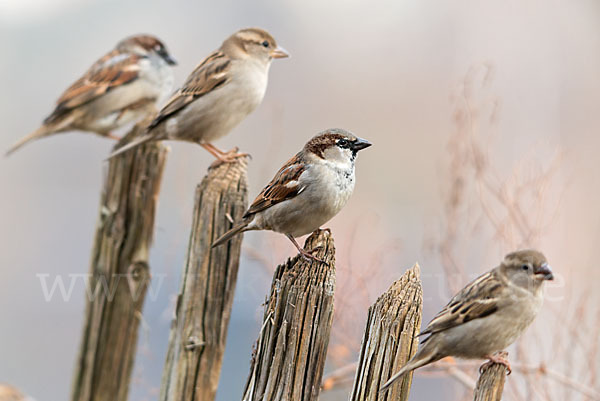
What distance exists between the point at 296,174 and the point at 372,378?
906 mm

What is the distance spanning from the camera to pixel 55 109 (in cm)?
409

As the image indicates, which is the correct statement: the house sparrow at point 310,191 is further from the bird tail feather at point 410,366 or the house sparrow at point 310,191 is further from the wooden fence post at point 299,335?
the bird tail feather at point 410,366

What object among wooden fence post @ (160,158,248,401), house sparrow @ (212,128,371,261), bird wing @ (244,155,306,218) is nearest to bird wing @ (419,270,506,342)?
house sparrow @ (212,128,371,261)

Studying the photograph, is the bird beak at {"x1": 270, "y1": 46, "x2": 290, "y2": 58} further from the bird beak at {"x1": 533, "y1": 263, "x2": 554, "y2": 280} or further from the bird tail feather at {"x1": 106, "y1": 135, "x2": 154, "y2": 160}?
the bird beak at {"x1": 533, "y1": 263, "x2": 554, "y2": 280}

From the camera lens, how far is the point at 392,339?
1902 millimetres

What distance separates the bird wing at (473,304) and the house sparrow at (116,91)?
2.68 m

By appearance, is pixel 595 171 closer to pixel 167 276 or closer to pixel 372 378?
pixel 167 276

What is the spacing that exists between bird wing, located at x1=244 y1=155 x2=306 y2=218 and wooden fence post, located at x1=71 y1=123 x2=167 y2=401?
0.89 metres

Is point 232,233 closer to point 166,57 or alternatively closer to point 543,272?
point 543,272

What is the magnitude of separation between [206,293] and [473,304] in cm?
102

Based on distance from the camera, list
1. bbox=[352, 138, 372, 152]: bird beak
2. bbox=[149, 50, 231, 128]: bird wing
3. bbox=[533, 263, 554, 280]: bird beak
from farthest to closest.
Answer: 1. bbox=[149, 50, 231, 128]: bird wing
2. bbox=[352, 138, 372, 152]: bird beak
3. bbox=[533, 263, 554, 280]: bird beak

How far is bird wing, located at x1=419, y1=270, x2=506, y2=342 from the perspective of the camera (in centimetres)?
208

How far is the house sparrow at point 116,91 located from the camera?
410 centimetres

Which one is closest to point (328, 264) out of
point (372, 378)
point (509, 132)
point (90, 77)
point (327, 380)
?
point (372, 378)
